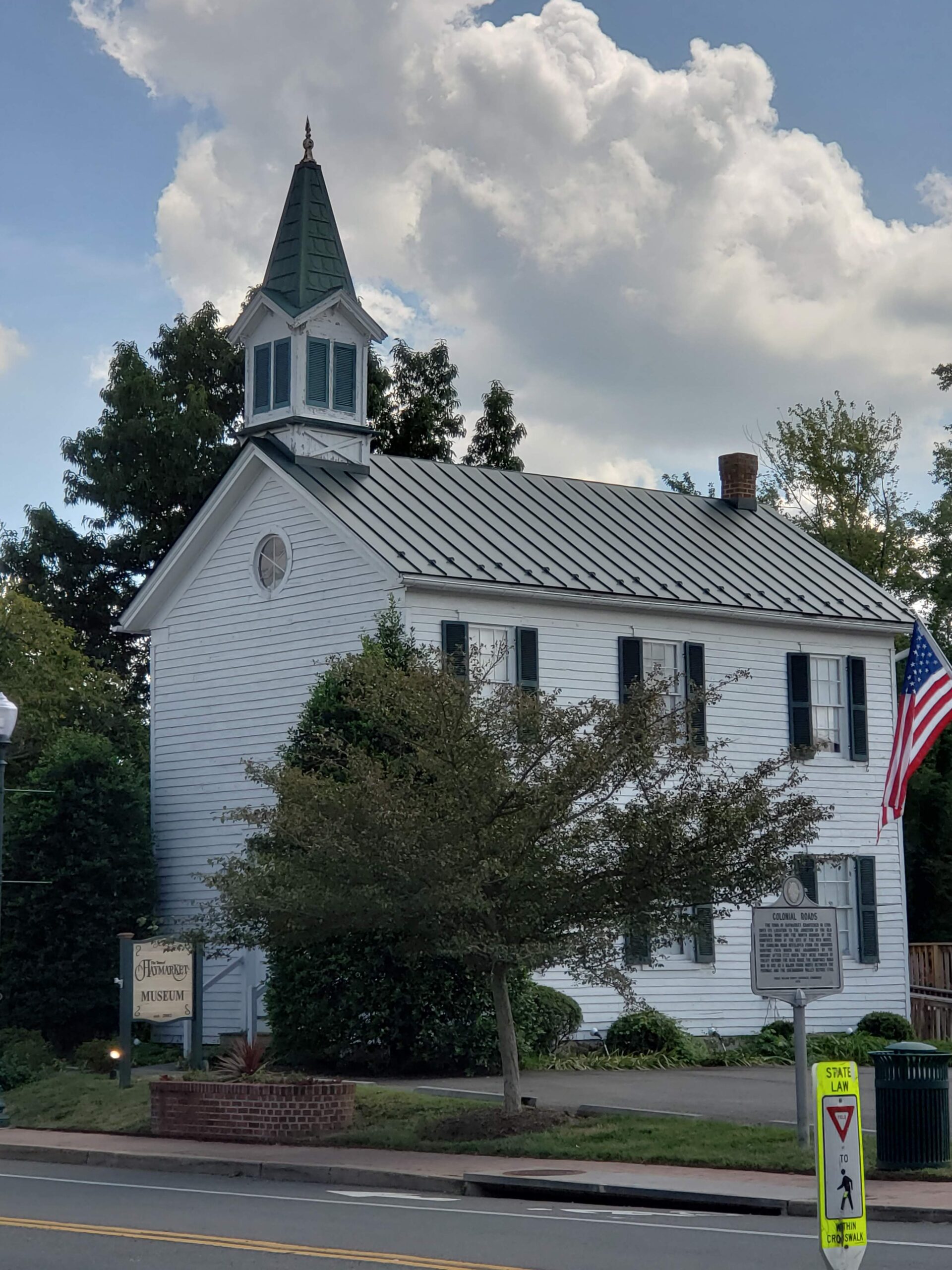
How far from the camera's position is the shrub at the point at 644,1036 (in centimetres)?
2761

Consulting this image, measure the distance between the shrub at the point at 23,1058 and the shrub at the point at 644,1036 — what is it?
8349 mm

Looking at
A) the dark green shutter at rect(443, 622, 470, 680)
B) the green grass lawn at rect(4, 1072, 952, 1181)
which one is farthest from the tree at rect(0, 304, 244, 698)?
the green grass lawn at rect(4, 1072, 952, 1181)

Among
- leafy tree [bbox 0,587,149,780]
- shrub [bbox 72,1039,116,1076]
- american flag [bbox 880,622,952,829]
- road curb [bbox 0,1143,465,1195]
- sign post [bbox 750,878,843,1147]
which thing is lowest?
road curb [bbox 0,1143,465,1195]

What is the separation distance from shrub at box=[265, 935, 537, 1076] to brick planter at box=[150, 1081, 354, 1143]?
4.66 meters

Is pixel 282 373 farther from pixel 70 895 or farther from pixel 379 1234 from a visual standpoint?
pixel 379 1234

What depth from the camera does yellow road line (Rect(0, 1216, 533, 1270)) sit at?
10.8m

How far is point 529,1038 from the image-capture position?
25.4 meters

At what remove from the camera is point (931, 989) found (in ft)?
110

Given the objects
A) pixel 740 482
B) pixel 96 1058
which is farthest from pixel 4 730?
pixel 740 482

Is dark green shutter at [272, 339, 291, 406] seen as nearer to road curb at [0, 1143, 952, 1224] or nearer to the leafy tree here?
the leafy tree

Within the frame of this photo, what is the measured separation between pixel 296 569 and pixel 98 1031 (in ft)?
26.1

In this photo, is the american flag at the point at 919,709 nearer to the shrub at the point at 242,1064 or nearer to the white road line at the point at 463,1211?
the shrub at the point at 242,1064

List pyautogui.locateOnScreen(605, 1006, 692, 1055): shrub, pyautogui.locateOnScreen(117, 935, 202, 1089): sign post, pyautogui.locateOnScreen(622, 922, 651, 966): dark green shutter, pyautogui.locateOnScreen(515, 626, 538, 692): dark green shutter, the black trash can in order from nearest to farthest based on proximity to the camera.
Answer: the black trash can < pyautogui.locateOnScreen(622, 922, 651, 966): dark green shutter < pyautogui.locateOnScreen(117, 935, 202, 1089): sign post < pyautogui.locateOnScreen(605, 1006, 692, 1055): shrub < pyautogui.locateOnScreen(515, 626, 538, 692): dark green shutter

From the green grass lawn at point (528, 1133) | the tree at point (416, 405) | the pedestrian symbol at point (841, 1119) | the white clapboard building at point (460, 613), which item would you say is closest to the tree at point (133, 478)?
the tree at point (416, 405)
